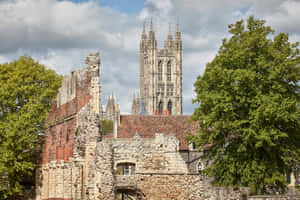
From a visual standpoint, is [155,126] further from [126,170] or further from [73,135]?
[73,135]

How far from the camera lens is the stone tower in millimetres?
131750

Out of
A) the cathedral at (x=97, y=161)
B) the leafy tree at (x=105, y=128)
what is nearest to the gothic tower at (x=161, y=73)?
the leafy tree at (x=105, y=128)

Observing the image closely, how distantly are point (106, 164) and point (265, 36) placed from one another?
34.4ft

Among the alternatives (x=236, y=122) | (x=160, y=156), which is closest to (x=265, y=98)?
(x=236, y=122)

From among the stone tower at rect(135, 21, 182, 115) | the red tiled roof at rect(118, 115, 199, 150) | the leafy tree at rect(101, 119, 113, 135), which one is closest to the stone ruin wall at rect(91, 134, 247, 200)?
Answer: the red tiled roof at rect(118, 115, 199, 150)

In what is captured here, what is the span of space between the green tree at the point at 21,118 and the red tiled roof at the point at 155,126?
22.8 feet

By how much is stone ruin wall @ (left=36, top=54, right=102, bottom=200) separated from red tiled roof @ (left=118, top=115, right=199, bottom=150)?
1062 centimetres

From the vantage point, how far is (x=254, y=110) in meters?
24.5

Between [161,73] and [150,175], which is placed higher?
[161,73]

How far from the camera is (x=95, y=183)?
23969 mm

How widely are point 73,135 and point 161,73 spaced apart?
110 metres

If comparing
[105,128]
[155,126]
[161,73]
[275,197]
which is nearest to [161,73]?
[161,73]

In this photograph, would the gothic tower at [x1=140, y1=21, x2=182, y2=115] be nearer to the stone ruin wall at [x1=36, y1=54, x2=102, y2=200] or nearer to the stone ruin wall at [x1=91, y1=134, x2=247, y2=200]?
the stone ruin wall at [x1=36, y1=54, x2=102, y2=200]

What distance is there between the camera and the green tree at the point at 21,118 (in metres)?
31.9
